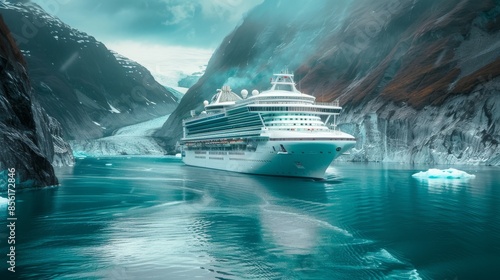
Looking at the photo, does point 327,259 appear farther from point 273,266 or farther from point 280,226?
point 280,226

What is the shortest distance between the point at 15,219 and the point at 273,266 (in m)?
18.9

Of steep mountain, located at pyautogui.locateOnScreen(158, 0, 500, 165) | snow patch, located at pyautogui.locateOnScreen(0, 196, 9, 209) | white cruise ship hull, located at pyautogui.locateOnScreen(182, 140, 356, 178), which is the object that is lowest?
snow patch, located at pyautogui.locateOnScreen(0, 196, 9, 209)

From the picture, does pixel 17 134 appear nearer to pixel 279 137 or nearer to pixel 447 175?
pixel 279 137

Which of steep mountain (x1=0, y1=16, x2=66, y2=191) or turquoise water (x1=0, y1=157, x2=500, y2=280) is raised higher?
steep mountain (x1=0, y1=16, x2=66, y2=191)

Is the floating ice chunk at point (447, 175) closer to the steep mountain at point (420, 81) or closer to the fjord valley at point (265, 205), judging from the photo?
the fjord valley at point (265, 205)

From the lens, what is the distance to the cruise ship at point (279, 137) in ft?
185

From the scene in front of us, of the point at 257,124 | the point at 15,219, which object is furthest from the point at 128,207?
the point at 257,124

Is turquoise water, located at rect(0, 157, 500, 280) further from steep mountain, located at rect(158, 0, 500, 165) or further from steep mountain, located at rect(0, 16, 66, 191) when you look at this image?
steep mountain, located at rect(158, 0, 500, 165)

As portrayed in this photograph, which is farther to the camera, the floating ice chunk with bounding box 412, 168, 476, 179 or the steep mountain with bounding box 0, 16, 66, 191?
the floating ice chunk with bounding box 412, 168, 476, 179

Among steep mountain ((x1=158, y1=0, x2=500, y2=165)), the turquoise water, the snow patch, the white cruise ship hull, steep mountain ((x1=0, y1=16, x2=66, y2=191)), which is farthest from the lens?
steep mountain ((x1=158, y1=0, x2=500, y2=165))

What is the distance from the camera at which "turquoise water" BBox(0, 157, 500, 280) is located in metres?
18.9

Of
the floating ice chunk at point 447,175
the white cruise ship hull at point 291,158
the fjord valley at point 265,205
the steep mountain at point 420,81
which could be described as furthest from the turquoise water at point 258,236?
the steep mountain at point 420,81

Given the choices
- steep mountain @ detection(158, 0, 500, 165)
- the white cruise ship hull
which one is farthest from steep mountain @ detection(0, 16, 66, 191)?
steep mountain @ detection(158, 0, 500, 165)

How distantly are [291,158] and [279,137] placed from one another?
3229mm
